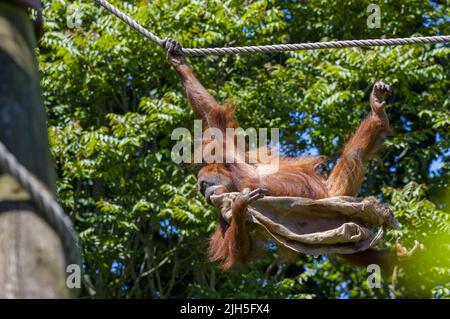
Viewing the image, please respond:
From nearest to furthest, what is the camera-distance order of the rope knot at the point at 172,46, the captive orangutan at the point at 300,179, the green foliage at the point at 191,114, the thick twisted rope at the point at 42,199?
1. the thick twisted rope at the point at 42,199
2. the captive orangutan at the point at 300,179
3. the rope knot at the point at 172,46
4. the green foliage at the point at 191,114

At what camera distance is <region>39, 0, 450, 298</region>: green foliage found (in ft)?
30.2

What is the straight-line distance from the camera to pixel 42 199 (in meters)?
1.79

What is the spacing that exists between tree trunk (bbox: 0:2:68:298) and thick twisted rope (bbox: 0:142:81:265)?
0.02 metres

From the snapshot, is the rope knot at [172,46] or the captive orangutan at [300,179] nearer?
the captive orangutan at [300,179]

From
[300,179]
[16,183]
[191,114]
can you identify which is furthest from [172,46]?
[16,183]

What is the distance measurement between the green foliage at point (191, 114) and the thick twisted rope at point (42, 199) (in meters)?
7.01

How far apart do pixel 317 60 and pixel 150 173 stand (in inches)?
91.4

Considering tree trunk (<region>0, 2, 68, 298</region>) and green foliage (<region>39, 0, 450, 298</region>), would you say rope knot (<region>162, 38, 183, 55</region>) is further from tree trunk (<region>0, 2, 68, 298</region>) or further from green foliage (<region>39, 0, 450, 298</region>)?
tree trunk (<region>0, 2, 68, 298</region>)

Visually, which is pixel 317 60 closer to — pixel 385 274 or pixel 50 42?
pixel 50 42

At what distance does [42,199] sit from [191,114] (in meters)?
7.39

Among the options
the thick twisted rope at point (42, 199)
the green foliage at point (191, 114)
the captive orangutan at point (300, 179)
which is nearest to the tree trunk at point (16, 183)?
the thick twisted rope at point (42, 199)

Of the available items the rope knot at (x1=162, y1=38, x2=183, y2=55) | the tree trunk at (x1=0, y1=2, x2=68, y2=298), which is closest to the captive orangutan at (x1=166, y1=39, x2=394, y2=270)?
the rope knot at (x1=162, y1=38, x2=183, y2=55)

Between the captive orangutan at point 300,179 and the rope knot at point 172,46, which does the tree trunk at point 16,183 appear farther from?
the rope knot at point 172,46

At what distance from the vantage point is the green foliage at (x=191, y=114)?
362 inches
